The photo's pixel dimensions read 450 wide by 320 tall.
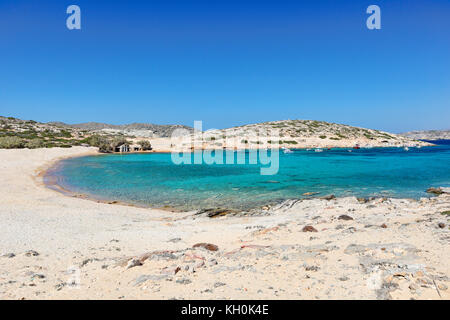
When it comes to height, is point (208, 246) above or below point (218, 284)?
below

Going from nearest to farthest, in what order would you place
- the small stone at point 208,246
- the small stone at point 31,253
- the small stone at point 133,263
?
the small stone at point 133,263, the small stone at point 31,253, the small stone at point 208,246

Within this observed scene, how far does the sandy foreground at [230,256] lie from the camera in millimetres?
5703

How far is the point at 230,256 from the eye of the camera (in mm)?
7855

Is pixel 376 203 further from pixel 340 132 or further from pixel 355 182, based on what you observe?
pixel 340 132

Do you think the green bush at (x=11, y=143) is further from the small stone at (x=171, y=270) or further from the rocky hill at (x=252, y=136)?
the small stone at (x=171, y=270)

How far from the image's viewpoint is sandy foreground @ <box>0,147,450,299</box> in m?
5.70

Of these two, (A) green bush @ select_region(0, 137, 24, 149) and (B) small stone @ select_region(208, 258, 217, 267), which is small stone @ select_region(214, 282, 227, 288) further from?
(A) green bush @ select_region(0, 137, 24, 149)

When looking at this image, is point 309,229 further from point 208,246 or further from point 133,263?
point 133,263

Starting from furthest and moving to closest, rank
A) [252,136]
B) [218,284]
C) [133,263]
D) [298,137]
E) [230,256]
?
[298,137] < [252,136] < [230,256] < [133,263] < [218,284]

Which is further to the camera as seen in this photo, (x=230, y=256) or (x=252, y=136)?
(x=252, y=136)

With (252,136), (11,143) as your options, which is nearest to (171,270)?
(11,143)

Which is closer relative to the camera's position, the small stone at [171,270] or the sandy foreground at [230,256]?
the sandy foreground at [230,256]

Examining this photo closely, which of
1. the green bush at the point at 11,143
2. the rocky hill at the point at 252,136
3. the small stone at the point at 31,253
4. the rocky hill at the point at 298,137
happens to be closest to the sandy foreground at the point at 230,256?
the small stone at the point at 31,253

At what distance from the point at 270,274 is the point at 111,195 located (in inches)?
689
